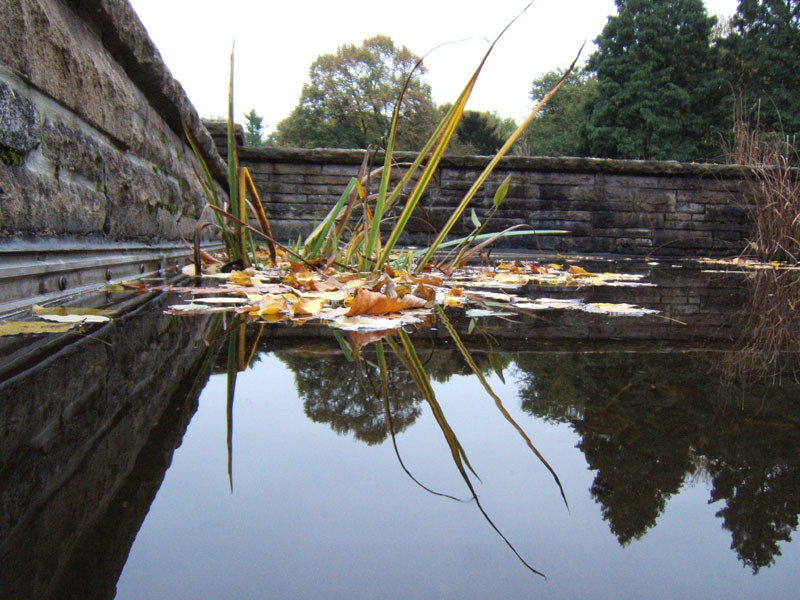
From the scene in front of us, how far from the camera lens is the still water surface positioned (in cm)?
38

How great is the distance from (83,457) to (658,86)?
26108mm

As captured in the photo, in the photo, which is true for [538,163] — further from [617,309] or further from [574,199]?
[617,309]

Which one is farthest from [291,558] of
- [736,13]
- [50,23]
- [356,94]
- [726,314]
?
[356,94]

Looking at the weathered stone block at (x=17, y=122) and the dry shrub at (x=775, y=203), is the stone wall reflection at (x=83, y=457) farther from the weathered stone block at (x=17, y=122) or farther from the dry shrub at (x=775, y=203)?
the dry shrub at (x=775, y=203)

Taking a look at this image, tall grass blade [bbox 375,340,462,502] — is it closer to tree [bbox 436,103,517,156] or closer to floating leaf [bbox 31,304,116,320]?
floating leaf [bbox 31,304,116,320]

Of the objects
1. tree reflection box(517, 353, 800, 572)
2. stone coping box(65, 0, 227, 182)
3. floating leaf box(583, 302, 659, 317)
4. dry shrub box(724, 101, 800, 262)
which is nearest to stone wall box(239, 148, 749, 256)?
dry shrub box(724, 101, 800, 262)

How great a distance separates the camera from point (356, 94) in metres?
29.7

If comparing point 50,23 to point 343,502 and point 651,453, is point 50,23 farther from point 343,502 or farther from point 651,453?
point 651,453

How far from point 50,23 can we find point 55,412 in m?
1.31

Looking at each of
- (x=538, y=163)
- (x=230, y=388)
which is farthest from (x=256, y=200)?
(x=538, y=163)

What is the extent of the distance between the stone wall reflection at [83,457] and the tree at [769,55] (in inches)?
958

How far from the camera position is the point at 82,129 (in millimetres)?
1788

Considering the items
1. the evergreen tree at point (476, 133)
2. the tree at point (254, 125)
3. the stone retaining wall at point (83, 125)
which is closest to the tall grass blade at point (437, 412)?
the stone retaining wall at point (83, 125)

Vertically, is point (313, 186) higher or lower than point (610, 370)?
higher
